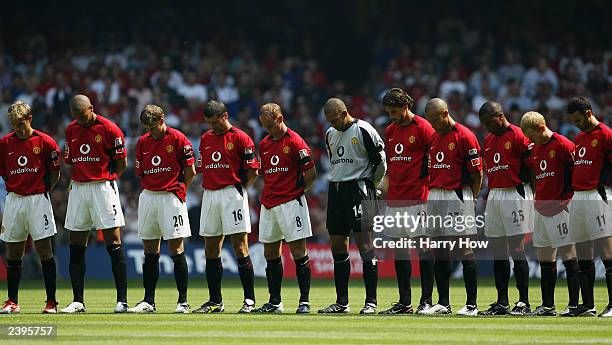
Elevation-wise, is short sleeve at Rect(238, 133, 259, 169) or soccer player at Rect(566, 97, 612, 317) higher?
short sleeve at Rect(238, 133, 259, 169)

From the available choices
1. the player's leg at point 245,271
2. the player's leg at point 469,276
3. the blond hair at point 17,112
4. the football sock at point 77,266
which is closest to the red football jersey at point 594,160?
the player's leg at point 469,276

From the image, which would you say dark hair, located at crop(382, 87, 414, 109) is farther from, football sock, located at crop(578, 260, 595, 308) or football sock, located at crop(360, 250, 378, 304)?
football sock, located at crop(578, 260, 595, 308)

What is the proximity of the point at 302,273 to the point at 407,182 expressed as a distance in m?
1.79

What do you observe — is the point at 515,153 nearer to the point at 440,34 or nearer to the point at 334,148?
the point at 334,148

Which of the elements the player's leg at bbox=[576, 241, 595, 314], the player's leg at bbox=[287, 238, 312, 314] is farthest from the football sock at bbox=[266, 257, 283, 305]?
the player's leg at bbox=[576, 241, 595, 314]

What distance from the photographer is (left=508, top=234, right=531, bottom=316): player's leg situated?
14.7 meters

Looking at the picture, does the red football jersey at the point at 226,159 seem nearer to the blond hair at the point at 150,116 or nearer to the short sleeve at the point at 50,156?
the blond hair at the point at 150,116

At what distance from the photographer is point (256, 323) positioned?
44.3 feet

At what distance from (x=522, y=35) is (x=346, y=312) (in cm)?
1807

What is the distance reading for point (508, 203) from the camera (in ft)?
48.3

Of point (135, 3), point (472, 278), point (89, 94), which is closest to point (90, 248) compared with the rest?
point (89, 94)

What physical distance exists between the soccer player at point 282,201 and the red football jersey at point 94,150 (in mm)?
2013

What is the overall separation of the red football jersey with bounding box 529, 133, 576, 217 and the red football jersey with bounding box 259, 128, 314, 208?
292cm

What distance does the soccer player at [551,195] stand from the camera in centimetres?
1458
